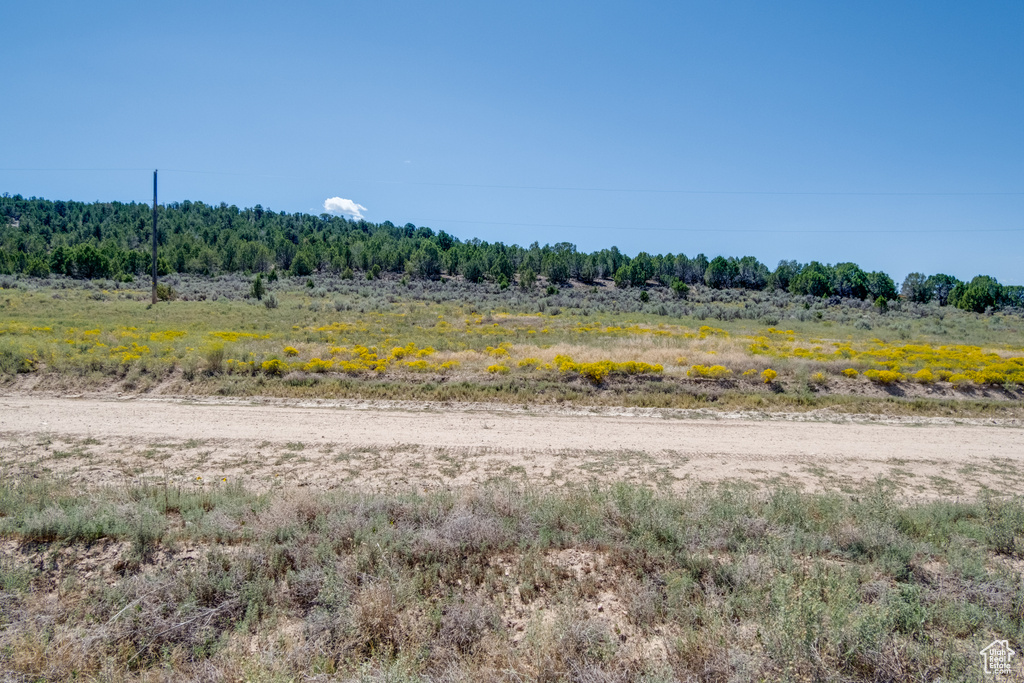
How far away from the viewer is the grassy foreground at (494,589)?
12.0 feet

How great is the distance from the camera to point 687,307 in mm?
46250

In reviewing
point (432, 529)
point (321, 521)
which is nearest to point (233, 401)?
point (321, 521)

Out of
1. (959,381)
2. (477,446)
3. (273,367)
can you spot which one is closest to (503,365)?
(477,446)

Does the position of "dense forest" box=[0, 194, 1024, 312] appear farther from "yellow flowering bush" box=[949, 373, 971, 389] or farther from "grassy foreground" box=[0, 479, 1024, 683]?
"grassy foreground" box=[0, 479, 1024, 683]

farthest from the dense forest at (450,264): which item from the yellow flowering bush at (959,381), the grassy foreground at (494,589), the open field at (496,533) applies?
the grassy foreground at (494,589)

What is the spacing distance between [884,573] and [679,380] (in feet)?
38.6

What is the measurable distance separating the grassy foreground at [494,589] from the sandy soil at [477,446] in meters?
2.13

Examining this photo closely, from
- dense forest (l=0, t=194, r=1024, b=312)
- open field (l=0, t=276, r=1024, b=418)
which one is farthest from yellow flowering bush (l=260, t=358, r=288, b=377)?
dense forest (l=0, t=194, r=1024, b=312)

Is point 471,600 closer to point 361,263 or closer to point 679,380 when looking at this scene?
point 679,380

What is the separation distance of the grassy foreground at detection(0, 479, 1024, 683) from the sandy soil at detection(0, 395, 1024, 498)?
2.13 meters

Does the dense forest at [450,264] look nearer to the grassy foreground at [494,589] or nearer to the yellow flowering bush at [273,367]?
the yellow flowering bush at [273,367]

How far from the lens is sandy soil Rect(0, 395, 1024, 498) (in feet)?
27.2

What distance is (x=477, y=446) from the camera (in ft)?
32.7

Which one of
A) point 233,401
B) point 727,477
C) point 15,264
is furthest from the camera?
point 15,264
